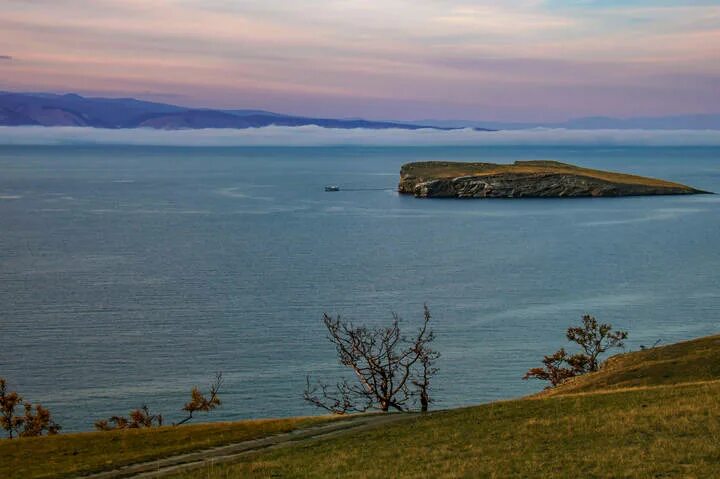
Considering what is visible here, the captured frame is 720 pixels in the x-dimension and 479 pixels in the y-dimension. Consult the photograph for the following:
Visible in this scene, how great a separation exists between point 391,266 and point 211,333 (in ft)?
152

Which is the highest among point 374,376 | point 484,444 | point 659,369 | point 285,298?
point 484,444

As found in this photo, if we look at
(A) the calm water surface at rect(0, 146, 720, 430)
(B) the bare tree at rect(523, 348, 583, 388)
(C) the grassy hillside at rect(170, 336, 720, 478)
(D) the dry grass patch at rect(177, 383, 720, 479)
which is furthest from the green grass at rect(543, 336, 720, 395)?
(A) the calm water surface at rect(0, 146, 720, 430)

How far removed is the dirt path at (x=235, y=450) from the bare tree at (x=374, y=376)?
5443mm

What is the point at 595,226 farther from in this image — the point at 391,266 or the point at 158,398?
the point at 158,398

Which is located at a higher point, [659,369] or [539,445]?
[539,445]

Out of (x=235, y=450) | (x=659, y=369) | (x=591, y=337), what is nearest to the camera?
(x=235, y=450)

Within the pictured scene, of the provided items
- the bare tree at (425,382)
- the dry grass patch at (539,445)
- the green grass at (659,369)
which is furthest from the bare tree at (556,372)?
the dry grass patch at (539,445)

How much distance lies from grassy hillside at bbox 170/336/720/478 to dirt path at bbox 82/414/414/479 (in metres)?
1.37

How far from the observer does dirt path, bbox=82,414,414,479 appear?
104 feet

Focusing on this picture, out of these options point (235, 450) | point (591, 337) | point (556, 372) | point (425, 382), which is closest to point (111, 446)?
point (235, 450)

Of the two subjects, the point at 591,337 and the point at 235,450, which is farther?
the point at 591,337

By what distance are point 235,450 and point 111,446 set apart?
6.58 metres

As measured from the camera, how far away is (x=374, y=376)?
5034 cm

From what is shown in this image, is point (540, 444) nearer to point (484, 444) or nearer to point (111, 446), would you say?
point (484, 444)
